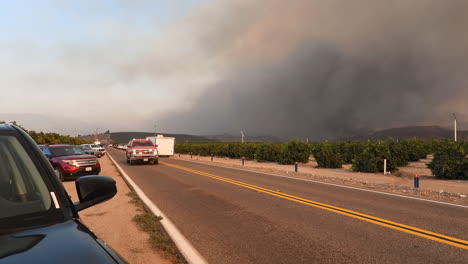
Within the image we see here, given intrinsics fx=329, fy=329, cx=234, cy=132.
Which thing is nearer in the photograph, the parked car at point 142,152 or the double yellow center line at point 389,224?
the double yellow center line at point 389,224

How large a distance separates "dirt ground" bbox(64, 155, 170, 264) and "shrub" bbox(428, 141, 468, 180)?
60.5 ft

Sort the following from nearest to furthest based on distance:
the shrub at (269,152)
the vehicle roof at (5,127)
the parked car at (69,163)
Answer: the vehicle roof at (5,127)
the parked car at (69,163)
the shrub at (269,152)

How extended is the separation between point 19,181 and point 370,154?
25183 mm

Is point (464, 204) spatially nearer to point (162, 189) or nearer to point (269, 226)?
point (269, 226)

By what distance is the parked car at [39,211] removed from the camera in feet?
5.20

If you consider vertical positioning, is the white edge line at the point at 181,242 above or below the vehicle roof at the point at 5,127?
below

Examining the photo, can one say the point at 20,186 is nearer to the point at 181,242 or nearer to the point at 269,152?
the point at 181,242

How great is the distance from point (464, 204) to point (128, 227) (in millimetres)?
9615

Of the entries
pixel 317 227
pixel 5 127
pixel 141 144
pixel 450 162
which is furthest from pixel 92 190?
pixel 141 144

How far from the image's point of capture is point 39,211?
2035mm

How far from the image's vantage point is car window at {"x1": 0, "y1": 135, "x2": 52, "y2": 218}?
6.91ft

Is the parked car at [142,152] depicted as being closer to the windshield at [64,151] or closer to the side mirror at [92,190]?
the windshield at [64,151]

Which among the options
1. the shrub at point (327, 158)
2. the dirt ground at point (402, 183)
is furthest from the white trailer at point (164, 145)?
the dirt ground at point (402, 183)

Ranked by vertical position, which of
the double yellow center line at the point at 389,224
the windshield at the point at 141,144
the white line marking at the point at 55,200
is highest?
the windshield at the point at 141,144
